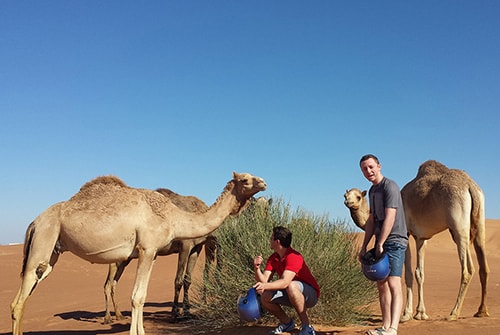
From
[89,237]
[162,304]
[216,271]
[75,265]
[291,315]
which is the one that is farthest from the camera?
[75,265]

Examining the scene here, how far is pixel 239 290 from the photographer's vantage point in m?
8.99

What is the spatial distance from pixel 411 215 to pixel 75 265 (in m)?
19.4

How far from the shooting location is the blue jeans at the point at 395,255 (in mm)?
6262

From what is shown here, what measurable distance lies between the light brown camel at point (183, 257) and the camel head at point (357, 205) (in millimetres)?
3066

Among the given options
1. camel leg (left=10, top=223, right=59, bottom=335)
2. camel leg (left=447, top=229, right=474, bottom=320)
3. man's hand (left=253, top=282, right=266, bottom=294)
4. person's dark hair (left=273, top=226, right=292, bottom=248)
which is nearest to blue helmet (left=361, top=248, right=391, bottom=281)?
person's dark hair (left=273, top=226, right=292, bottom=248)

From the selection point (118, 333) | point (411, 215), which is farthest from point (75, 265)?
point (411, 215)

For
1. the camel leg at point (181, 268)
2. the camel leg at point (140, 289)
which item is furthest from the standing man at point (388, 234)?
the camel leg at point (181, 268)

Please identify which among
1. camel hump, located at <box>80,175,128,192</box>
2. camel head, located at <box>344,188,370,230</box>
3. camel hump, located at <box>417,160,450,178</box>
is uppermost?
camel hump, located at <box>417,160,450,178</box>

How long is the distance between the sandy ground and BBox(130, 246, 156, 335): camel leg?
1482 mm

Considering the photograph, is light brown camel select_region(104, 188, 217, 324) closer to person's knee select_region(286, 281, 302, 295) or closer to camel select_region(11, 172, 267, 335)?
camel select_region(11, 172, 267, 335)

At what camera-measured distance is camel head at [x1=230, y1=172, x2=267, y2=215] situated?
8.75 metres

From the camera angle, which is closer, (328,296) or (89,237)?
(89,237)

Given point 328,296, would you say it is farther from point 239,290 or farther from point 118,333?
point 118,333

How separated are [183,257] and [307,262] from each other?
289 cm
